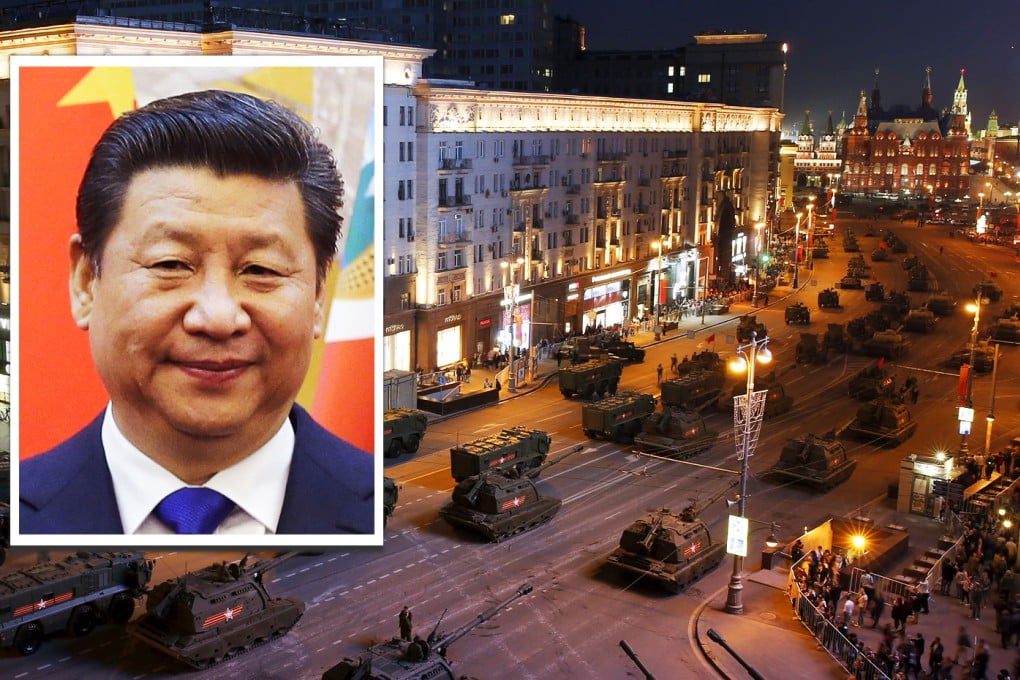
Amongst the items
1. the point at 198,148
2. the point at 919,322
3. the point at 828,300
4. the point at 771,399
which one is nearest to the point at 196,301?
the point at 198,148

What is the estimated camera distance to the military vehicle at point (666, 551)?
103 feet

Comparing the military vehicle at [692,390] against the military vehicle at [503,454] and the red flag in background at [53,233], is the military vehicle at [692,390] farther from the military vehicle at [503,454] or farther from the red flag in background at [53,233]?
the red flag in background at [53,233]

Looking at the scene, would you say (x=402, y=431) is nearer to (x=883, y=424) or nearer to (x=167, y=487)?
(x=883, y=424)

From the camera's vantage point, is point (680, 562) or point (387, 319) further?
point (387, 319)

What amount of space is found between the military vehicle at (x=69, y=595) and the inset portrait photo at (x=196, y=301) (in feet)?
22.1

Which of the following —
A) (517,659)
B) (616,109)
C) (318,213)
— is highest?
(616,109)

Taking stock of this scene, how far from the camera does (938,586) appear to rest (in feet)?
107

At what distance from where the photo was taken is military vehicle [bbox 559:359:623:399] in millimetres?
53875

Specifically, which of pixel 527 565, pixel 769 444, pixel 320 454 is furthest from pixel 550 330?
pixel 320 454

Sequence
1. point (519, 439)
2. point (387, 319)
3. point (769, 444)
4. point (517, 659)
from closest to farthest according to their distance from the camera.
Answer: point (517, 659)
point (519, 439)
point (769, 444)
point (387, 319)

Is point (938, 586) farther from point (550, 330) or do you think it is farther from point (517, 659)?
point (550, 330)

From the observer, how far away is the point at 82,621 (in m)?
27.7

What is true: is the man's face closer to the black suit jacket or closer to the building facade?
the black suit jacket

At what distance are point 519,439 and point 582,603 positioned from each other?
36.2 feet
